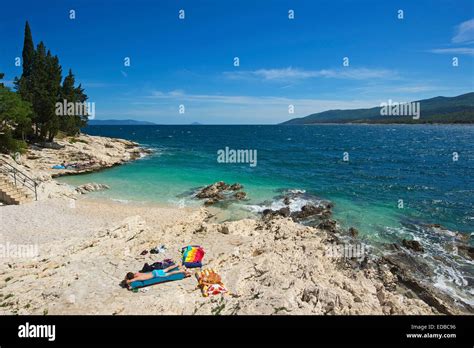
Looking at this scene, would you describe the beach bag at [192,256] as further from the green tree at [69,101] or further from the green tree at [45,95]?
the green tree at [69,101]

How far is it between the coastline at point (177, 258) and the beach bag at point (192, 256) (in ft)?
1.89

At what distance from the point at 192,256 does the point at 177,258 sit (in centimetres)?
97

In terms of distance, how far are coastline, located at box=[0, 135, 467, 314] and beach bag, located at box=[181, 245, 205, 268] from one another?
1.89ft

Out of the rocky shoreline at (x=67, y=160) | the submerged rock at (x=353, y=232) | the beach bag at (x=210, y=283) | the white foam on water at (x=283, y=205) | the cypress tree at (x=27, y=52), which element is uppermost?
the cypress tree at (x=27, y=52)

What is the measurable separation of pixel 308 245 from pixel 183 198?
54.0 feet

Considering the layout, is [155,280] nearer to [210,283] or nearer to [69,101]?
[210,283]

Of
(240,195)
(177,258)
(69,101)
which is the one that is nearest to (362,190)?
(240,195)

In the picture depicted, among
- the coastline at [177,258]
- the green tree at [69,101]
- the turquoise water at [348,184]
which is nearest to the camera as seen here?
the coastline at [177,258]

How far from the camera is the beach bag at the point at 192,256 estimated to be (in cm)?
1464

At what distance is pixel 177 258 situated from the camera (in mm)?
15586

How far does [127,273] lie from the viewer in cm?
1290

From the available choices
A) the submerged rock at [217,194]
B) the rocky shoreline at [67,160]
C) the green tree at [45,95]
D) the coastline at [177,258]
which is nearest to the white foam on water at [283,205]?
the submerged rock at [217,194]

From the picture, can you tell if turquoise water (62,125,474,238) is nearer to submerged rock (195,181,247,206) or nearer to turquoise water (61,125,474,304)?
turquoise water (61,125,474,304)
